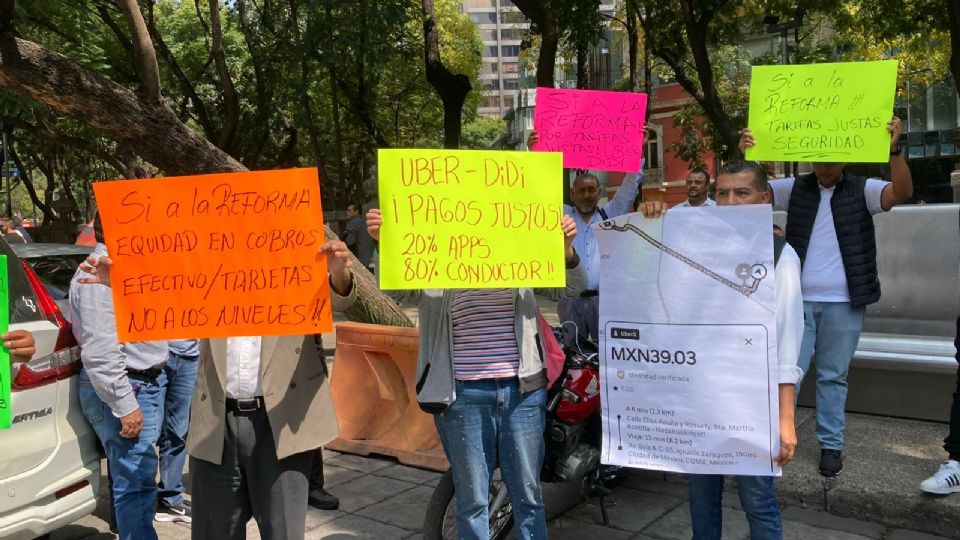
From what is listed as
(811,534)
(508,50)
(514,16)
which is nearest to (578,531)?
(811,534)

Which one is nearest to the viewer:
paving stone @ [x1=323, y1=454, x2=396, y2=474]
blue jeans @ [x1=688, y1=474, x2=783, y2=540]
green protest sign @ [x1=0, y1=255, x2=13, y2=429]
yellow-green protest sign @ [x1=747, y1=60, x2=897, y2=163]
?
green protest sign @ [x1=0, y1=255, x2=13, y2=429]

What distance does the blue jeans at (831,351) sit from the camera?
165 inches

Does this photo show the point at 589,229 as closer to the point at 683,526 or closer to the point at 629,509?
the point at 629,509

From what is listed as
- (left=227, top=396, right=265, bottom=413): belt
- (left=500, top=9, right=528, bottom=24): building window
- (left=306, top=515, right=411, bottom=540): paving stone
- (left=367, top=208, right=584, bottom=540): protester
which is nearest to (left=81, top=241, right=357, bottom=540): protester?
(left=227, top=396, right=265, bottom=413): belt

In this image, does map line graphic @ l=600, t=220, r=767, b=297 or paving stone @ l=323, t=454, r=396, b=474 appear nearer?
Answer: map line graphic @ l=600, t=220, r=767, b=297

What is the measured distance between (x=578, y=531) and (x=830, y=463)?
148cm

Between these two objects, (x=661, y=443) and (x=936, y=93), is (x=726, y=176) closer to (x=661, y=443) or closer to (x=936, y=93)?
(x=661, y=443)

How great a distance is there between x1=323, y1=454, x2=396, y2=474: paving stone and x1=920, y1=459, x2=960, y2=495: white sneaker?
3.28m

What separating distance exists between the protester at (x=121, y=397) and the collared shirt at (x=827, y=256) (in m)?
3.43

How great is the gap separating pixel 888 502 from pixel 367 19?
997 cm

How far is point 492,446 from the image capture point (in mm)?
3000

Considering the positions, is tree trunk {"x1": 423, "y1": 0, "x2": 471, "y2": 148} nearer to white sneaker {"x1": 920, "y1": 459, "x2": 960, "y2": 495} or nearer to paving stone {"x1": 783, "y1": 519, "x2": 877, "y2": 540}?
paving stone {"x1": 783, "y1": 519, "x2": 877, "y2": 540}

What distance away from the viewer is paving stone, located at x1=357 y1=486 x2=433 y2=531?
170 inches

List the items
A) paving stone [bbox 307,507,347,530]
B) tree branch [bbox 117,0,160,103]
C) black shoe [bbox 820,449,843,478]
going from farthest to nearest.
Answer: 1. tree branch [bbox 117,0,160,103]
2. paving stone [bbox 307,507,347,530]
3. black shoe [bbox 820,449,843,478]
